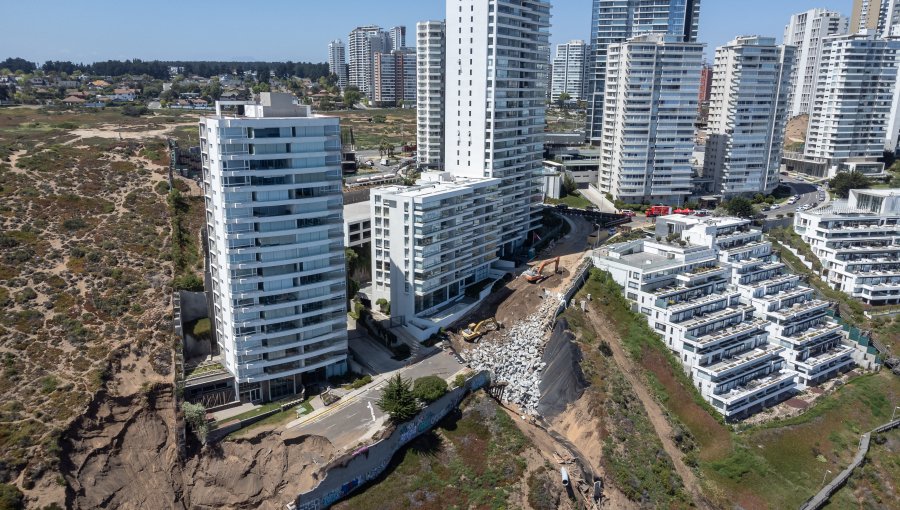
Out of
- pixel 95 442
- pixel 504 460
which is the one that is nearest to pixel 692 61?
pixel 504 460

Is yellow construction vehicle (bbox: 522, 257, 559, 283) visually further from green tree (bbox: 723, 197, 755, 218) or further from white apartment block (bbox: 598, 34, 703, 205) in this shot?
green tree (bbox: 723, 197, 755, 218)

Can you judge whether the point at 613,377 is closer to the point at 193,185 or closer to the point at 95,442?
the point at 95,442

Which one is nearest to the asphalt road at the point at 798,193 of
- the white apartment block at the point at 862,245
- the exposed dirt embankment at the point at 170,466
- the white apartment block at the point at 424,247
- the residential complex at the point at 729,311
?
the white apartment block at the point at 862,245

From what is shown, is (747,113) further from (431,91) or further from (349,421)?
(349,421)

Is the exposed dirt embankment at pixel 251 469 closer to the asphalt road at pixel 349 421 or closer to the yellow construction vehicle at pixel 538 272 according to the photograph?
the asphalt road at pixel 349 421

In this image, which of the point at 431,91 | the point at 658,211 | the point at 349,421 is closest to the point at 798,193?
the point at 658,211
